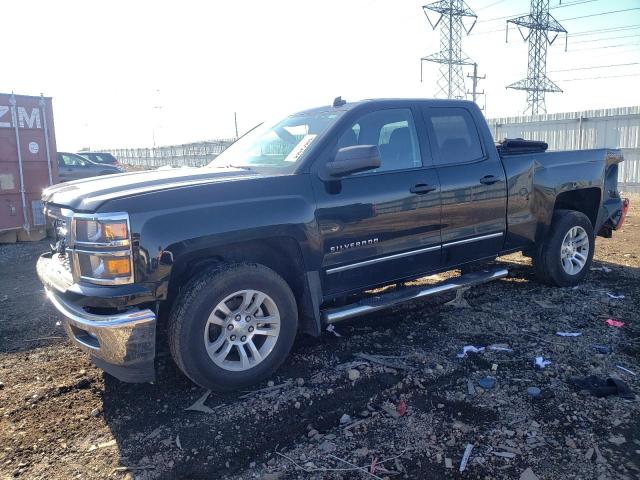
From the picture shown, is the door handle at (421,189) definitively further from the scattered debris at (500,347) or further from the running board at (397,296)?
the scattered debris at (500,347)

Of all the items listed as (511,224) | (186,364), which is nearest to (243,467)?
(186,364)

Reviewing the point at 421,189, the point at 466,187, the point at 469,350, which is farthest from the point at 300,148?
the point at 469,350

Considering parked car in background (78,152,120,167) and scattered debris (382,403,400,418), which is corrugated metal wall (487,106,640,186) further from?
parked car in background (78,152,120,167)

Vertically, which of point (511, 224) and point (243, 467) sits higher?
point (511, 224)

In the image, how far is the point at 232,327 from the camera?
3.44 m

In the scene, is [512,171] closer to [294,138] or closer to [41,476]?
[294,138]

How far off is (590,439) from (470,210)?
2223mm

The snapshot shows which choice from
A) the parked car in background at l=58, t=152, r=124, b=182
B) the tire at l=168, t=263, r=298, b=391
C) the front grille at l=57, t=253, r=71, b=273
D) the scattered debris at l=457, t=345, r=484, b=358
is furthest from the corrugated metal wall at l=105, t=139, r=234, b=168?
the tire at l=168, t=263, r=298, b=391

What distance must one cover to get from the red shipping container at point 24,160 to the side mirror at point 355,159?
8.23 m

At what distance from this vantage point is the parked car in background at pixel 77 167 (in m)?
17.2

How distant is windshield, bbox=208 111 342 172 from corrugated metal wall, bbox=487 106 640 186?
38.5 ft

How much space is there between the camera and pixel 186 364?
324 centimetres

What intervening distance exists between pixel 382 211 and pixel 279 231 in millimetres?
920

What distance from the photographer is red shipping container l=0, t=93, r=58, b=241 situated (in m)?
9.41
